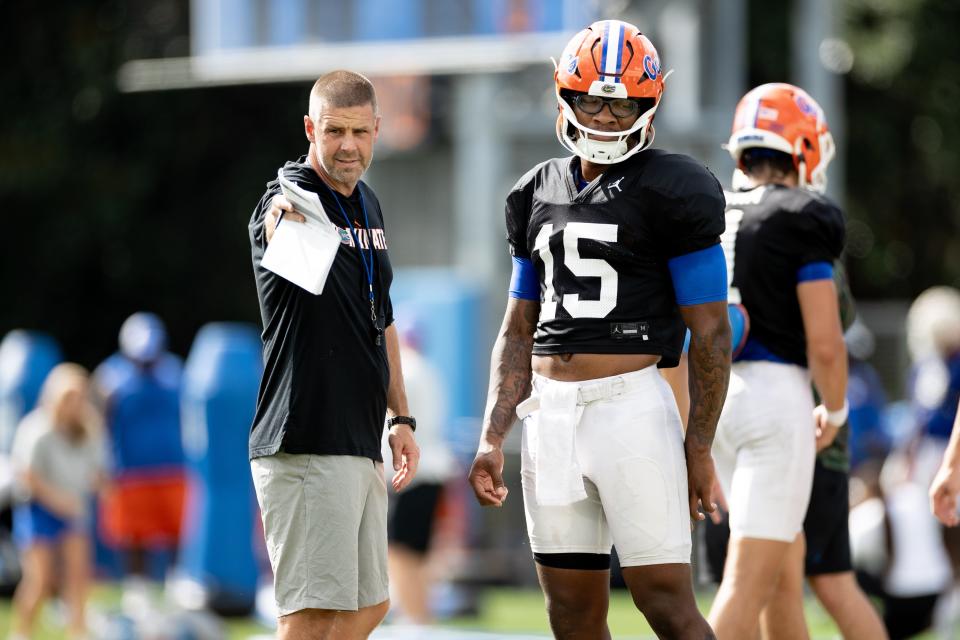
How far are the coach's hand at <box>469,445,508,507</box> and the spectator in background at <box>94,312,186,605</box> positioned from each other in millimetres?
8559

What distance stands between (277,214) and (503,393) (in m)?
0.91

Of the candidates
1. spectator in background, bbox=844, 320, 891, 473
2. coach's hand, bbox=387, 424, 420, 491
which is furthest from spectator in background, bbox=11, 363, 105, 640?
coach's hand, bbox=387, 424, 420, 491

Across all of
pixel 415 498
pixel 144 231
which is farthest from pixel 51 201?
pixel 415 498

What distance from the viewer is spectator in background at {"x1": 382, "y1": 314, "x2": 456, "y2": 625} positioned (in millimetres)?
11047

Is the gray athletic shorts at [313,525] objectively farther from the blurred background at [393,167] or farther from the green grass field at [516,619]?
the blurred background at [393,167]

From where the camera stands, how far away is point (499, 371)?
544cm

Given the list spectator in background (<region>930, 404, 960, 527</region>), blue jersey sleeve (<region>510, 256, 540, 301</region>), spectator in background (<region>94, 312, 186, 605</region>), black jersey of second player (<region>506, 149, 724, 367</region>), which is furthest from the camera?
spectator in background (<region>94, 312, 186, 605</region>)

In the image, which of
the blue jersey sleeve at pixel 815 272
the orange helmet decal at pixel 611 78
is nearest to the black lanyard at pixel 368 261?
the orange helmet decal at pixel 611 78

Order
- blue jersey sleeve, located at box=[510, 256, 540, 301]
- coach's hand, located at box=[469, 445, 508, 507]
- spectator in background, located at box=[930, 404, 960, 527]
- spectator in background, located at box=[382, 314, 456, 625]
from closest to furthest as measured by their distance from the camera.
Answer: coach's hand, located at box=[469, 445, 508, 507]
blue jersey sleeve, located at box=[510, 256, 540, 301]
spectator in background, located at box=[930, 404, 960, 527]
spectator in background, located at box=[382, 314, 456, 625]

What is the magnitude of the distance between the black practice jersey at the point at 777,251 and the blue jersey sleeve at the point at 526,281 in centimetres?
96

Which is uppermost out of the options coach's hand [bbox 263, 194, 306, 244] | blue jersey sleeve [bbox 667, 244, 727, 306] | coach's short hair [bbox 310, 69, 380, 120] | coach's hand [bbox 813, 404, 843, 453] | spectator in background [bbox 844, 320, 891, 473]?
coach's short hair [bbox 310, 69, 380, 120]

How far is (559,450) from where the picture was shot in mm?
5129

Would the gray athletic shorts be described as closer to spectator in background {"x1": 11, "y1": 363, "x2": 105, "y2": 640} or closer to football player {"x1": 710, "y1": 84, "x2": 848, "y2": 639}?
football player {"x1": 710, "y1": 84, "x2": 848, "y2": 639}

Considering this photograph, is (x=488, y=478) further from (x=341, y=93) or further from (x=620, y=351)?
(x=341, y=93)
